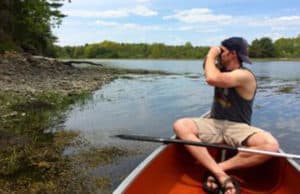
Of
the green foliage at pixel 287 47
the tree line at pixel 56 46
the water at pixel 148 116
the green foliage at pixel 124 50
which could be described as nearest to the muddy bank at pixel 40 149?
the water at pixel 148 116

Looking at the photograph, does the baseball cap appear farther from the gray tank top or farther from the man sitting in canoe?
the gray tank top

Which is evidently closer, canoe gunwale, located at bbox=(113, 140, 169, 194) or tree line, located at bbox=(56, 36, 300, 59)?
canoe gunwale, located at bbox=(113, 140, 169, 194)

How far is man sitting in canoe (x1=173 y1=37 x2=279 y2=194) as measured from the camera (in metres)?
6.20

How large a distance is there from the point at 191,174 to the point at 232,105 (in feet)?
3.85

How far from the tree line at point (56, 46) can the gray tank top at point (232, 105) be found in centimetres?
2981

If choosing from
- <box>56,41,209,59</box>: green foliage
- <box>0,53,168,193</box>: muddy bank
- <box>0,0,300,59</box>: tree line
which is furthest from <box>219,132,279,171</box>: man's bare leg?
<box>56,41,209,59</box>: green foliage

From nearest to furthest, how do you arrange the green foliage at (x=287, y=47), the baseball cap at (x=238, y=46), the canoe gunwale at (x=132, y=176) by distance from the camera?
the canoe gunwale at (x=132, y=176) < the baseball cap at (x=238, y=46) < the green foliage at (x=287, y=47)

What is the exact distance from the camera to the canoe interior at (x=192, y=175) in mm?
6066

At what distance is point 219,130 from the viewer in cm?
667

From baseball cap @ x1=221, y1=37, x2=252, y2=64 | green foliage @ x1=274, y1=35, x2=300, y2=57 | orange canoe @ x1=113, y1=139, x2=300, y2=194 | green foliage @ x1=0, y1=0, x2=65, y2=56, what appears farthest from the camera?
green foliage @ x1=274, y1=35, x2=300, y2=57

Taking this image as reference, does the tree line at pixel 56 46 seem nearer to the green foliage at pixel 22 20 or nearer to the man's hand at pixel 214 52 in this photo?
the green foliage at pixel 22 20

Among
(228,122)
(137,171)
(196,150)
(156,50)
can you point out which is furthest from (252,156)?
(156,50)

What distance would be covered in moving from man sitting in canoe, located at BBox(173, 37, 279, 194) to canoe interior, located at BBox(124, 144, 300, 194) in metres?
0.28

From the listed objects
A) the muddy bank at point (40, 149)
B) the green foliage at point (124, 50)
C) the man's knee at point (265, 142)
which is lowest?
the green foliage at point (124, 50)
